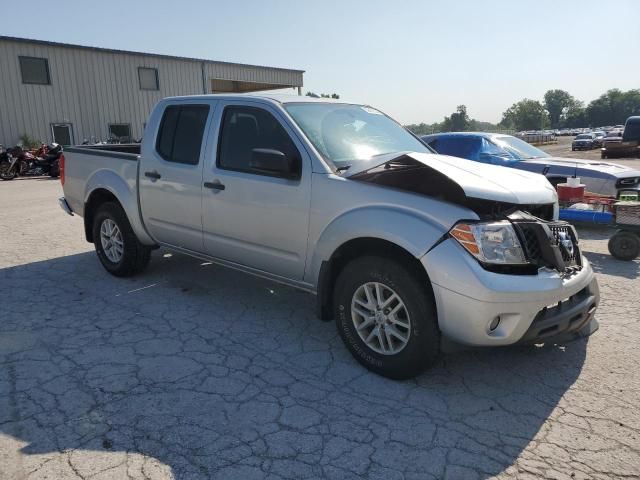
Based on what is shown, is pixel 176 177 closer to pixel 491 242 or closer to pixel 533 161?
pixel 491 242

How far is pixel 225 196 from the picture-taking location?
421cm

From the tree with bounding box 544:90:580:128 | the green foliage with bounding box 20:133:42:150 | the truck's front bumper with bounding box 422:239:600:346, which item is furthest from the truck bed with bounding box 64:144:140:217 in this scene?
the tree with bounding box 544:90:580:128

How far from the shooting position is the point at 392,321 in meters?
3.25

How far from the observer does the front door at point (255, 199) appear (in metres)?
3.76

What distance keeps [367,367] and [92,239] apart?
3.97 m

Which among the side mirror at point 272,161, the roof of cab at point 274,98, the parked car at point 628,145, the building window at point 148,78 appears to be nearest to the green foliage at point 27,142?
the building window at point 148,78

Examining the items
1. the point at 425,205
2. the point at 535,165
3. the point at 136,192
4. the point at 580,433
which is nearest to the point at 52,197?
the point at 136,192

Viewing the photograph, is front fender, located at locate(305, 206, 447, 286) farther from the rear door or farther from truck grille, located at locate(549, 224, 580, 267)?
the rear door

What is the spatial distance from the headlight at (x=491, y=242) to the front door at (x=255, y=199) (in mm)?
1207

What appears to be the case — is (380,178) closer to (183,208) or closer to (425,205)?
(425,205)

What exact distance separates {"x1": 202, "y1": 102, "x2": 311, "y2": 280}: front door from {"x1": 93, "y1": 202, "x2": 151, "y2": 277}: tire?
1258mm

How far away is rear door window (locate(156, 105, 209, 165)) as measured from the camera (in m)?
4.55

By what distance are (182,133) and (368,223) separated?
238 cm

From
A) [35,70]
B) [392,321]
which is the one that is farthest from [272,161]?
[35,70]
